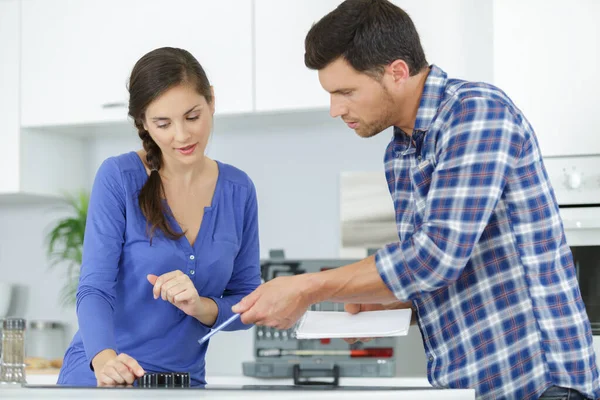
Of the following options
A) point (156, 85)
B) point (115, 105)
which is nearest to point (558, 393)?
point (156, 85)

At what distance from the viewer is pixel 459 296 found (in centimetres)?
132

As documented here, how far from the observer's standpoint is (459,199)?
1.22 meters

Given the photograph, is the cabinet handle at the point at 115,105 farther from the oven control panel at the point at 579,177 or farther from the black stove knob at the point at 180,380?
the black stove knob at the point at 180,380

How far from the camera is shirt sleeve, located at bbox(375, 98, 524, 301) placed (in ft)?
3.97

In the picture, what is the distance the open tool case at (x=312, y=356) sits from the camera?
2666mm

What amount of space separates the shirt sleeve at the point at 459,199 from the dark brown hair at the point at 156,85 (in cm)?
59

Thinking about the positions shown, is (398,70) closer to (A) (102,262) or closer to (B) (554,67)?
(A) (102,262)

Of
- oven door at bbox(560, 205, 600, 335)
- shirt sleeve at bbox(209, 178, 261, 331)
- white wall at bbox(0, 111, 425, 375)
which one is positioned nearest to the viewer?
shirt sleeve at bbox(209, 178, 261, 331)

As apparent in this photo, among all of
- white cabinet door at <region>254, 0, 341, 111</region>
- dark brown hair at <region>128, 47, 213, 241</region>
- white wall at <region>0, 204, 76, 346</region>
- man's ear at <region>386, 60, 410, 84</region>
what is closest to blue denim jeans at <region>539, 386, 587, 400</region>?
man's ear at <region>386, 60, 410, 84</region>

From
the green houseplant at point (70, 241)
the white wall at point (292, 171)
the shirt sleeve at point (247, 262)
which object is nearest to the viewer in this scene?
the shirt sleeve at point (247, 262)

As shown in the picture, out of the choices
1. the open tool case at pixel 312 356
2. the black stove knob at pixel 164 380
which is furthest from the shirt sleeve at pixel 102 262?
the open tool case at pixel 312 356

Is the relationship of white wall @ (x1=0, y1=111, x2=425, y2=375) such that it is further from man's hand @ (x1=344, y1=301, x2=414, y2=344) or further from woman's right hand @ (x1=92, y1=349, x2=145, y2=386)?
woman's right hand @ (x1=92, y1=349, x2=145, y2=386)

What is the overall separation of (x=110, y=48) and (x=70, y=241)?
83cm

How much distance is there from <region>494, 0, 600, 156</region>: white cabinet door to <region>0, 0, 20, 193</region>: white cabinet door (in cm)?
187
